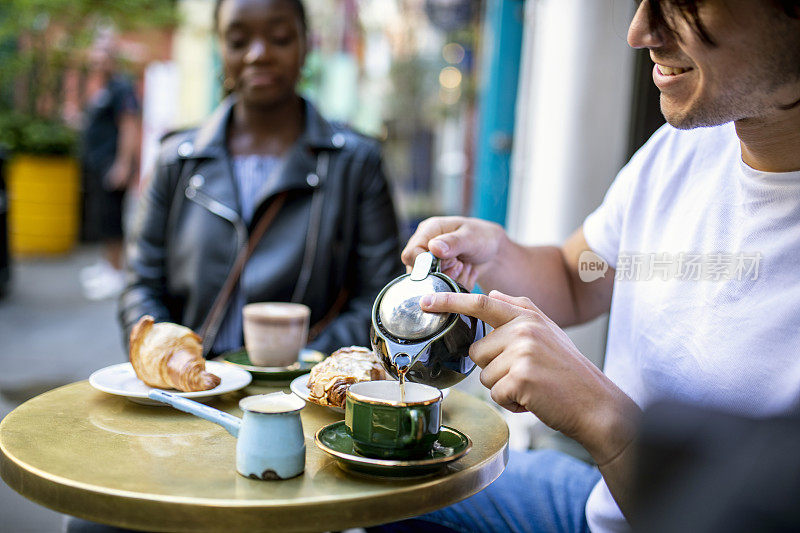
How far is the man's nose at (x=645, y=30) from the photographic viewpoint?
4.31ft

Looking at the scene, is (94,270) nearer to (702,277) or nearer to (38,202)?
(38,202)

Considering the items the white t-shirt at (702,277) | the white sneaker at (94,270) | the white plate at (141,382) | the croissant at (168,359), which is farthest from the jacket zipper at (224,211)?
the white sneaker at (94,270)

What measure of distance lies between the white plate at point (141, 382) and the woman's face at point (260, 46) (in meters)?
1.28

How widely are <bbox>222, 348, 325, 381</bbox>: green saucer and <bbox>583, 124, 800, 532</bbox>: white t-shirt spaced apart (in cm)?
71

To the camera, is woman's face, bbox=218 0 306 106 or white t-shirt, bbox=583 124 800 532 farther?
woman's face, bbox=218 0 306 106

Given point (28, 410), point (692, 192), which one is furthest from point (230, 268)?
point (692, 192)

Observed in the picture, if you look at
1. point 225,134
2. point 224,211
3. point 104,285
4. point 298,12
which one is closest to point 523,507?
point 224,211

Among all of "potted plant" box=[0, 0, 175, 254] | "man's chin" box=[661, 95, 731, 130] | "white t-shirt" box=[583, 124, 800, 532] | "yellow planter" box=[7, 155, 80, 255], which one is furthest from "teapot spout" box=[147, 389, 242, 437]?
"yellow planter" box=[7, 155, 80, 255]

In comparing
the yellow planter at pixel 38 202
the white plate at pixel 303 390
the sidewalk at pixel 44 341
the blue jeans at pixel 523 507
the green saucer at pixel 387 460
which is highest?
the green saucer at pixel 387 460

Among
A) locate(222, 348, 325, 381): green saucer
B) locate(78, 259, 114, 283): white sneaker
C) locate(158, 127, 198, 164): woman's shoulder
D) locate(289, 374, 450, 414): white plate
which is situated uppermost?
locate(158, 127, 198, 164): woman's shoulder

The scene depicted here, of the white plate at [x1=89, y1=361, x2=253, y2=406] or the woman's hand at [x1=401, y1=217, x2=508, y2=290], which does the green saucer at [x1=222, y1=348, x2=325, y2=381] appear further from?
the woman's hand at [x1=401, y1=217, x2=508, y2=290]

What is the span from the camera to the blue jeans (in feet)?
5.57

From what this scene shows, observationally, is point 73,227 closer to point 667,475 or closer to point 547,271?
point 547,271

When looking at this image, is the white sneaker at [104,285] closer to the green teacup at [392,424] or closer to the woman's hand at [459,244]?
the woman's hand at [459,244]
